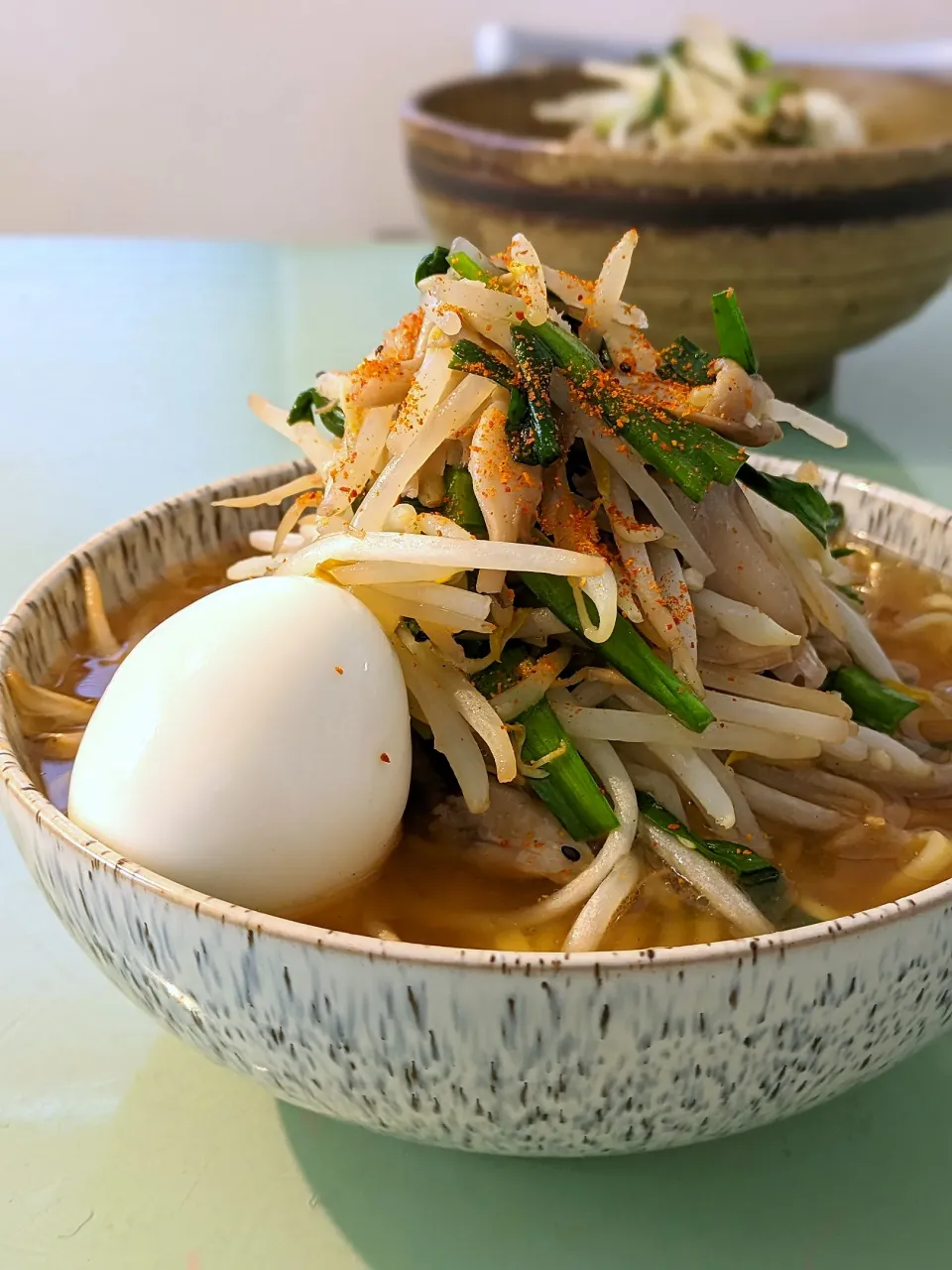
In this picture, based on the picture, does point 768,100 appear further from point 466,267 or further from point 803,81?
point 466,267

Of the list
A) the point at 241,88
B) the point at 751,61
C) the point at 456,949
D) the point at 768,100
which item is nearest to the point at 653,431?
Answer: the point at 456,949

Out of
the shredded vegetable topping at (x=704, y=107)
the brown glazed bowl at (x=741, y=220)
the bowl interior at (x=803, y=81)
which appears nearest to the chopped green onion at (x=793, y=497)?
the brown glazed bowl at (x=741, y=220)

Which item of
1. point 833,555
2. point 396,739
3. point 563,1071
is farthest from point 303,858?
point 833,555

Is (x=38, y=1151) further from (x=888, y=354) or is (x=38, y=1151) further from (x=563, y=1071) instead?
(x=888, y=354)

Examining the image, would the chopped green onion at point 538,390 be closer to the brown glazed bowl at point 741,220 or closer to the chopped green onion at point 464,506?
the chopped green onion at point 464,506

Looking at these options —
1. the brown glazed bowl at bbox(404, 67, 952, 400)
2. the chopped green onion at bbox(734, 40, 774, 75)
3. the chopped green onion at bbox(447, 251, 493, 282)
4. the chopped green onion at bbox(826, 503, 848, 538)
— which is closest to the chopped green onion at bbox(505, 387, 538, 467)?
the chopped green onion at bbox(447, 251, 493, 282)
